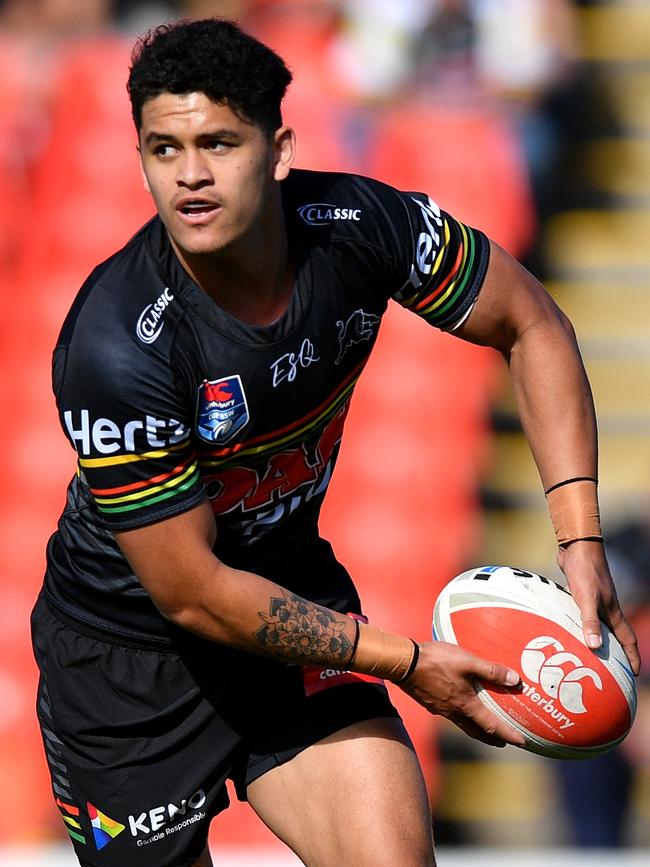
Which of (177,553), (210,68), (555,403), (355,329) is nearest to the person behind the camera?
(210,68)

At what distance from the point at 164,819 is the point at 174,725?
9.4 inches

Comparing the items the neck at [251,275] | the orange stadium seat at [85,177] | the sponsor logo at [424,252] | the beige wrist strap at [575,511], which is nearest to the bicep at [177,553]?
the neck at [251,275]

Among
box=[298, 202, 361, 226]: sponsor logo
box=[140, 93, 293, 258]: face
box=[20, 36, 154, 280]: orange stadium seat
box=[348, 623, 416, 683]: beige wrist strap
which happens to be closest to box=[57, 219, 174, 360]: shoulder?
box=[140, 93, 293, 258]: face

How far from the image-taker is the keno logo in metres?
3.12

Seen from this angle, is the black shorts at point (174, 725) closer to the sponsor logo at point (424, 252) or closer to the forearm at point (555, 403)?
the forearm at point (555, 403)

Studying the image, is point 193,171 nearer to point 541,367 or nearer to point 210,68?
point 210,68

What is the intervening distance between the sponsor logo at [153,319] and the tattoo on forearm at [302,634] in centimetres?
65

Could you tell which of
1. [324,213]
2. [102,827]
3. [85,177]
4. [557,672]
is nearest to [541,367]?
[324,213]

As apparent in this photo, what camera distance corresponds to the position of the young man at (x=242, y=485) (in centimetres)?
288

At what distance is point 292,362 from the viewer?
3.08m

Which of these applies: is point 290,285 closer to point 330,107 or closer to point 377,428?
point 377,428

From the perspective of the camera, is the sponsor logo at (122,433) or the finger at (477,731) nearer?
the sponsor logo at (122,433)

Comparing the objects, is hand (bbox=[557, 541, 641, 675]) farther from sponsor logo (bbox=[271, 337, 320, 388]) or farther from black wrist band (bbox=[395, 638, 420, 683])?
sponsor logo (bbox=[271, 337, 320, 388])

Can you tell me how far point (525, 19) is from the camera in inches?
266
